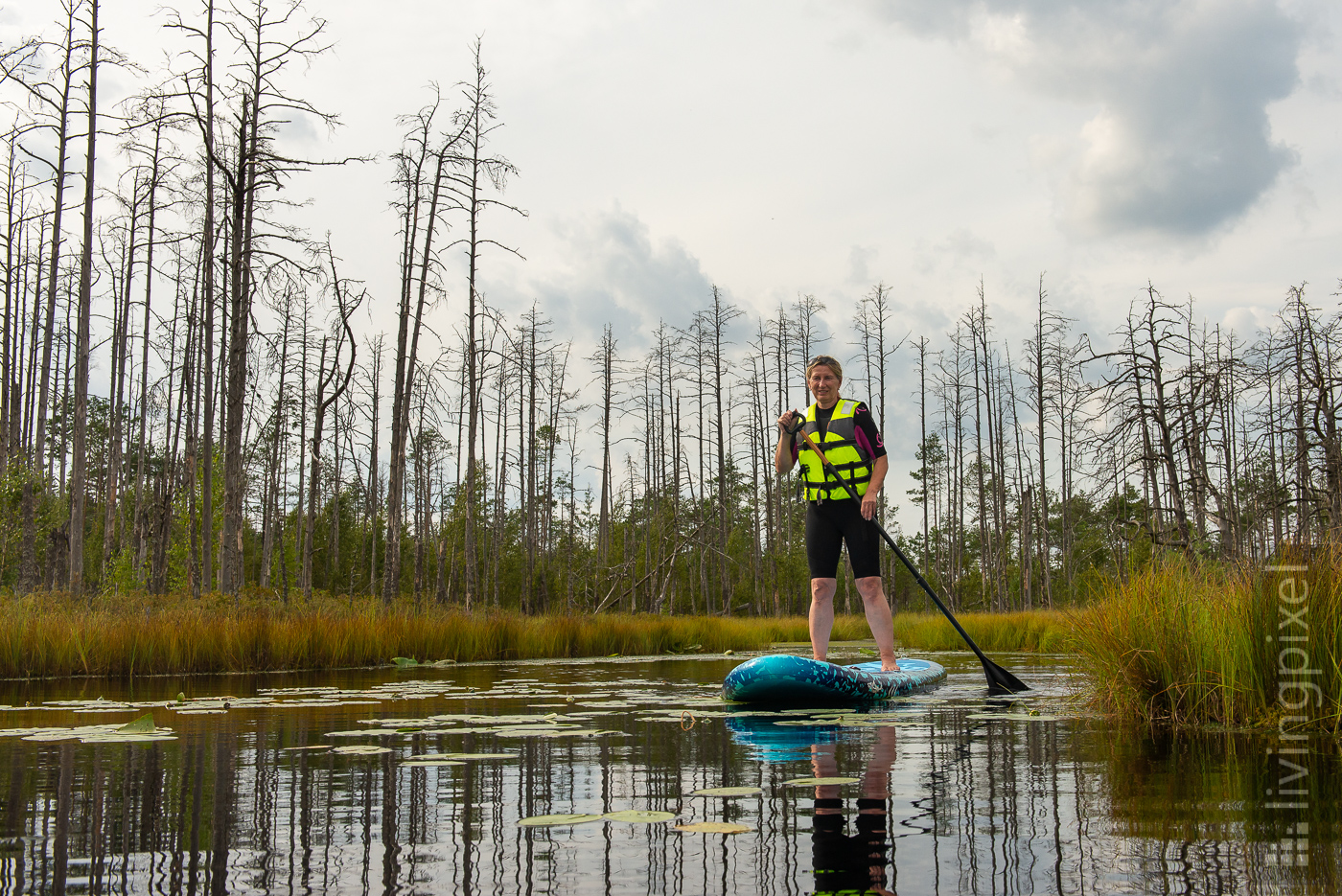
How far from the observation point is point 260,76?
13578mm

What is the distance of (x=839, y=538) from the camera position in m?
6.22

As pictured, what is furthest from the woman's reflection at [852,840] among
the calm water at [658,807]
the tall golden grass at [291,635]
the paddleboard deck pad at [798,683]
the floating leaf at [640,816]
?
the tall golden grass at [291,635]

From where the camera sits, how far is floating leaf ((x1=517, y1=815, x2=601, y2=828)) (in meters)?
2.19

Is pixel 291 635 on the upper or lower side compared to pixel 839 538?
lower

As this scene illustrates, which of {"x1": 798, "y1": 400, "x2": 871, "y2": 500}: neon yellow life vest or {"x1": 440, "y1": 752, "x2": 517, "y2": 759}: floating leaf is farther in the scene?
{"x1": 798, "y1": 400, "x2": 871, "y2": 500}: neon yellow life vest

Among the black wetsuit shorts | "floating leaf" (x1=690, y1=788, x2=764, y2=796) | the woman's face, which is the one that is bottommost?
"floating leaf" (x1=690, y1=788, x2=764, y2=796)

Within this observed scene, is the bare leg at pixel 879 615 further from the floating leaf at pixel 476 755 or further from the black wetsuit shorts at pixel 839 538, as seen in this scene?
the floating leaf at pixel 476 755

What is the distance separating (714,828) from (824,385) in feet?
14.7

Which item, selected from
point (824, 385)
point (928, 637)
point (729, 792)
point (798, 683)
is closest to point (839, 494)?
point (824, 385)

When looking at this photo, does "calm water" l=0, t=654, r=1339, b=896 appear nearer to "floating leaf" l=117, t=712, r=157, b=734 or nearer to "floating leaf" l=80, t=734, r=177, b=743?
"floating leaf" l=80, t=734, r=177, b=743

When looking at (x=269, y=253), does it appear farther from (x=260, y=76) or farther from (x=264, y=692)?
(x=264, y=692)

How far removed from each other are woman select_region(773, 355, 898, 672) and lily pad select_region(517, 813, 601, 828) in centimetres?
386

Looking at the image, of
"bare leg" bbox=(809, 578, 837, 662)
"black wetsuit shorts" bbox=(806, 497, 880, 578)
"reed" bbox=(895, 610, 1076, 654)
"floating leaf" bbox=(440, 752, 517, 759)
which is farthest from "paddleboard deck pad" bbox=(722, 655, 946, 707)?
"reed" bbox=(895, 610, 1076, 654)

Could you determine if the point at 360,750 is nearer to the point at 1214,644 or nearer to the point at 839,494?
the point at 1214,644
